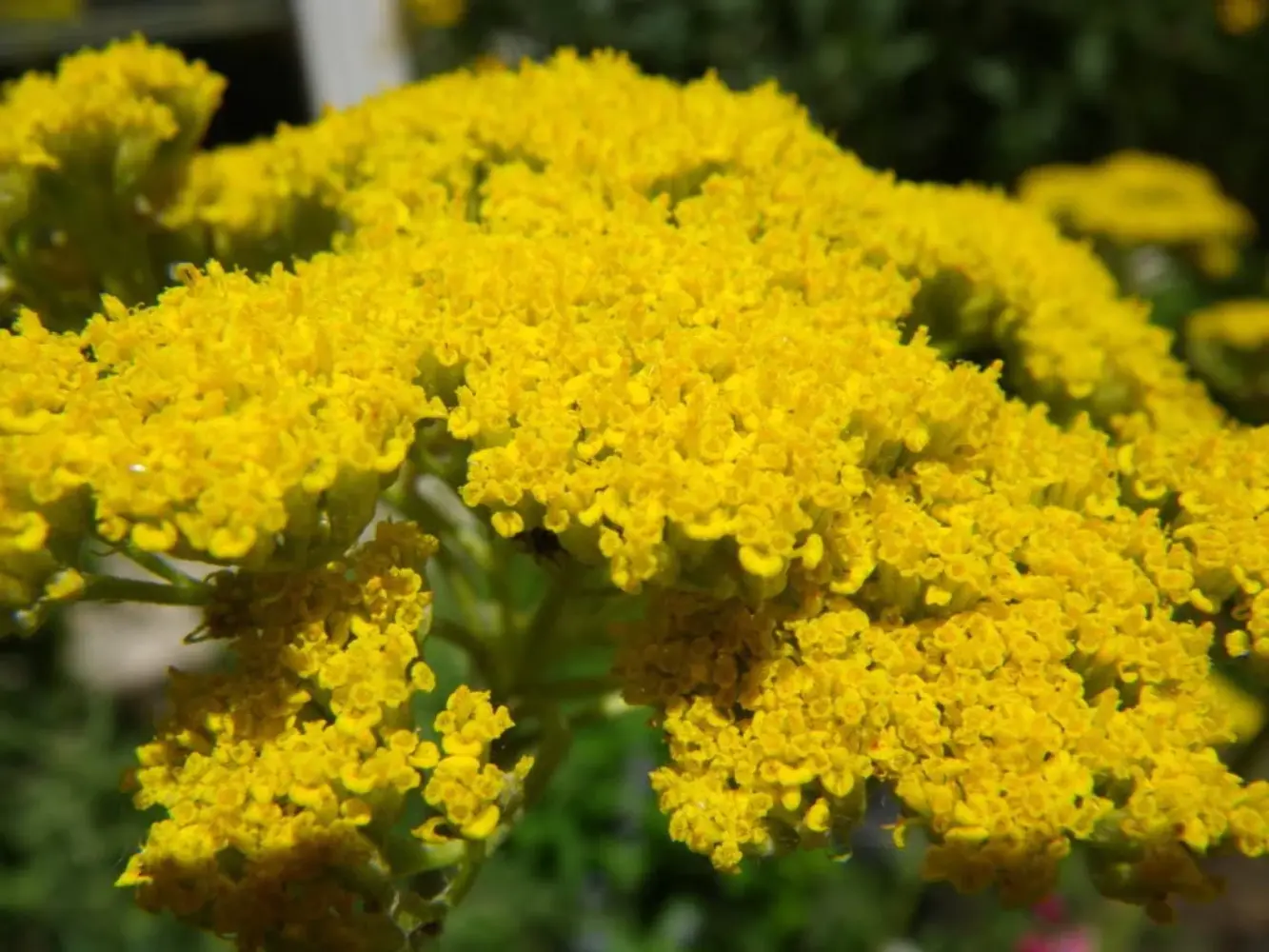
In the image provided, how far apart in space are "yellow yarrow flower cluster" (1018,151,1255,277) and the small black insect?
68.4 inches

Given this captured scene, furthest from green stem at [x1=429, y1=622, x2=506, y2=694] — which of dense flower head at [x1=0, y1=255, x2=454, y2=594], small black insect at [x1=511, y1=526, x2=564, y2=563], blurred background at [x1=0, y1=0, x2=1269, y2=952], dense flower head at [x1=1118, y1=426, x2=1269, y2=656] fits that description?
blurred background at [x1=0, y1=0, x2=1269, y2=952]

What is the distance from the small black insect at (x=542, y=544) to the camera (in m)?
0.96

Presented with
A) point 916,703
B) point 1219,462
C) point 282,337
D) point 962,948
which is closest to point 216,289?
point 282,337

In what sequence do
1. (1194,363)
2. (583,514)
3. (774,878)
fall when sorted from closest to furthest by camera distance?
(583,514) < (1194,363) < (774,878)

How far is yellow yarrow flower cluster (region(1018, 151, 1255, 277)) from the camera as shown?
2.44m

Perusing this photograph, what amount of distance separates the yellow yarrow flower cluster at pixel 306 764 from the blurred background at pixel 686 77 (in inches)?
51.3

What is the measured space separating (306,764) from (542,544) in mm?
269

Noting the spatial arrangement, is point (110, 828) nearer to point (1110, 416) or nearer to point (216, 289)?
point (216, 289)

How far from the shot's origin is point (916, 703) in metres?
0.86

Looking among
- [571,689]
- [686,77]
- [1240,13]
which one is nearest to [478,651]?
[571,689]

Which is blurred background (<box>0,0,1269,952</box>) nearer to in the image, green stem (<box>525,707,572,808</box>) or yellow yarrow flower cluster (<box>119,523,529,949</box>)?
green stem (<box>525,707,572,808</box>)

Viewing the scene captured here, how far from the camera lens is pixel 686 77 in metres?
3.76

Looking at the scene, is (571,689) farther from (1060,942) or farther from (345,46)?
(345,46)

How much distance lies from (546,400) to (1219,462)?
61 cm
